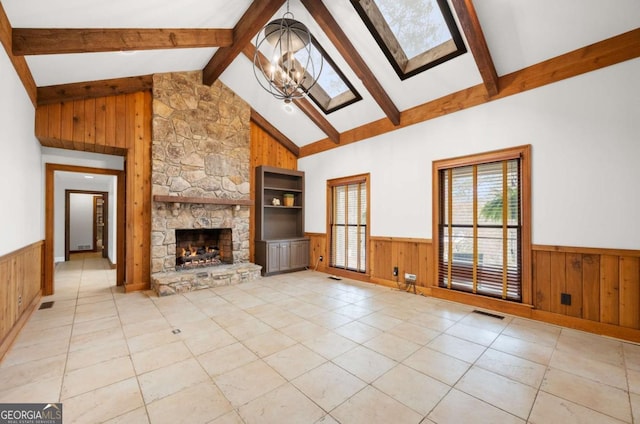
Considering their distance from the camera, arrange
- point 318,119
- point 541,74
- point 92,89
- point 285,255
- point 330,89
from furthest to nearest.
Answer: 1. point 285,255
2. point 318,119
3. point 330,89
4. point 92,89
5. point 541,74

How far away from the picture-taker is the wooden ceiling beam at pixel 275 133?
20.4 ft

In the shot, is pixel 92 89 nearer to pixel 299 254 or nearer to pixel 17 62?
pixel 17 62

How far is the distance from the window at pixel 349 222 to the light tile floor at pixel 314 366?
6.40 ft

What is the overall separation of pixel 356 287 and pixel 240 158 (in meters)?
3.70

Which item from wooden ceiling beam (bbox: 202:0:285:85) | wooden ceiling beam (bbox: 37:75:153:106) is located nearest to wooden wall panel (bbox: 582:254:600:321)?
wooden ceiling beam (bbox: 202:0:285:85)

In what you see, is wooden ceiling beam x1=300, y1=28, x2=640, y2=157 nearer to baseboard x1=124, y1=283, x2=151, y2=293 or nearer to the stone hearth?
the stone hearth

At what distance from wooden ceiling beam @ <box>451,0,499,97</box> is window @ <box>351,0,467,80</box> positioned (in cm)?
27

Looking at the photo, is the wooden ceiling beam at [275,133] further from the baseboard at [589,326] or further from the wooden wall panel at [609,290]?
the wooden wall panel at [609,290]

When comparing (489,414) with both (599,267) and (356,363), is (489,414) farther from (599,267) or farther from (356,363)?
(599,267)

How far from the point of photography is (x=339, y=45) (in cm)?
391

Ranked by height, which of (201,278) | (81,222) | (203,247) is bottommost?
(201,278)

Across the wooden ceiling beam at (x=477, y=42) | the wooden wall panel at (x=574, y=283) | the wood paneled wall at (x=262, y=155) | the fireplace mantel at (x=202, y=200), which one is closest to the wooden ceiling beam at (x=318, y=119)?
the wood paneled wall at (x=262, y=155)

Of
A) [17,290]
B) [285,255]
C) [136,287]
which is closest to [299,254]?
[285,255]

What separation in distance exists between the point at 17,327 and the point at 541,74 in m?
6.86
